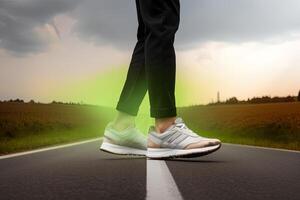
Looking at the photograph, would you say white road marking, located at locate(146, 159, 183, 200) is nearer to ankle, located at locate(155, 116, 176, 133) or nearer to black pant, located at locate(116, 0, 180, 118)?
ankle, located at locate(155, 116, 176, 133)

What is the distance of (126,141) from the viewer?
5305 millimetres

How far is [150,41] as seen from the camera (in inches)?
189

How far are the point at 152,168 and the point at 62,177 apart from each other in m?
0.86

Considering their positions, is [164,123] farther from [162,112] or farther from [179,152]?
[179,152]

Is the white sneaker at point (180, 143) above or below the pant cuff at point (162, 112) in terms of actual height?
below

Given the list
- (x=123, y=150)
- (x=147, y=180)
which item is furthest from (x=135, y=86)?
(x=147, y=180)

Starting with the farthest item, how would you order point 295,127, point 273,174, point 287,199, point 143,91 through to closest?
point 295,127
point 143,91
point 273,174
point 287,199

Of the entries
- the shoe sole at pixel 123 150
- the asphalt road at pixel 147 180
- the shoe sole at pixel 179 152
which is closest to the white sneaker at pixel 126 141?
the shoe sole at pixel 123 150

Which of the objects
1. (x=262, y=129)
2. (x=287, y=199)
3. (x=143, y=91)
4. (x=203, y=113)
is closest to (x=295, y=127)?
(x=262, y=129)

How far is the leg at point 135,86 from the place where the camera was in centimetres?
521

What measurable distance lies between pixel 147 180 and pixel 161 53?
1.37 metres

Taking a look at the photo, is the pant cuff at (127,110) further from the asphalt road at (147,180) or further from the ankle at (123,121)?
the asphalt road at (147,180)

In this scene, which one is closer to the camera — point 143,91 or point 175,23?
point 175,23

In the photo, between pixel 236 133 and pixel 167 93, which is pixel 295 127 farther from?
pixel 167 93
